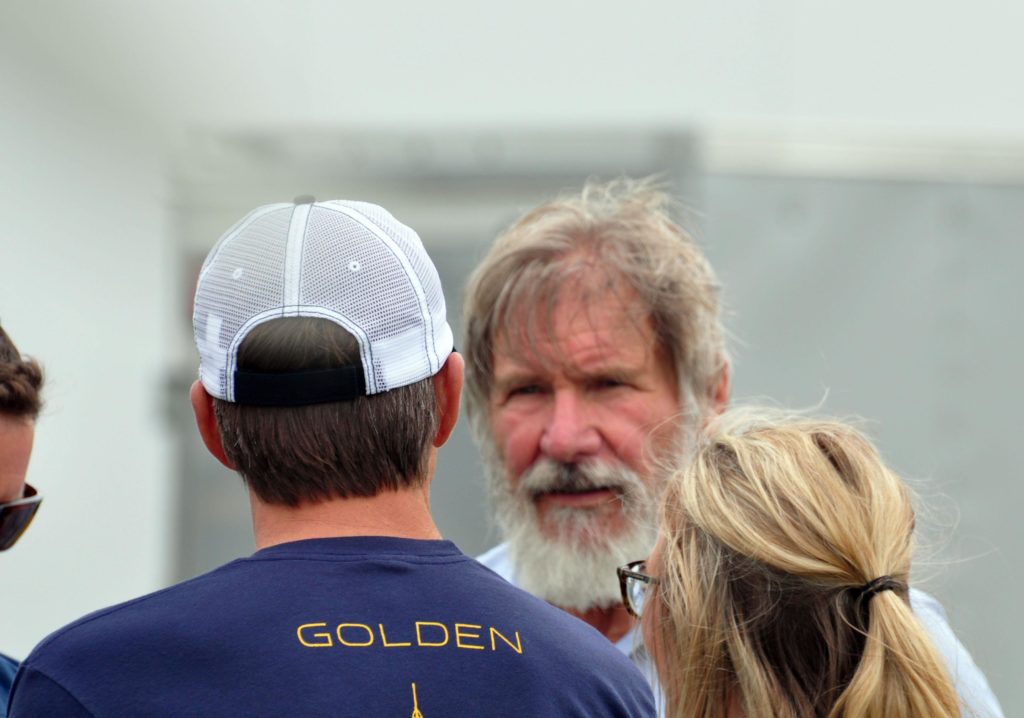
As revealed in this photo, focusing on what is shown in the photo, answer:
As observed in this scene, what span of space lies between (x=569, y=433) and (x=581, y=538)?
0.64 feet

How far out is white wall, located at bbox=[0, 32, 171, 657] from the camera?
3.85 meters

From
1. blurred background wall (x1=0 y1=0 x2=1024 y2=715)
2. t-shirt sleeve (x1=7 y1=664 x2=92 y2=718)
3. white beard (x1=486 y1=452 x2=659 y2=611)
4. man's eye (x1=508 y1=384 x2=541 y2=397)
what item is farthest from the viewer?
blurred background wall (x1=0 y1=0 x2=1024 y2=715)

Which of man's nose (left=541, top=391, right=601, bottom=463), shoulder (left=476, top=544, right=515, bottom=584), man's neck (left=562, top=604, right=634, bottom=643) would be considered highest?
man's nose (left=541, top=391, right=601, bottom=463)

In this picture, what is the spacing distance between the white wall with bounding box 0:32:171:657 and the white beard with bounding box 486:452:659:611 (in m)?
1.82

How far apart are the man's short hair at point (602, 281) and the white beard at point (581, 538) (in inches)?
8.6

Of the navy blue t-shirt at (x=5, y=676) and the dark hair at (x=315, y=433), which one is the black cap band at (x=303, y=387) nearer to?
the dark hair at (x=315, y=433)

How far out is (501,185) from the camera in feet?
Answer: 13.2

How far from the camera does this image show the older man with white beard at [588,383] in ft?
8.03

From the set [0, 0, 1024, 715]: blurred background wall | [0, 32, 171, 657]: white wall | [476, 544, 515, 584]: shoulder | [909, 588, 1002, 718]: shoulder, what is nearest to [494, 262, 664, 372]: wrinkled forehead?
[476, 544, 515, 584]: shoulder

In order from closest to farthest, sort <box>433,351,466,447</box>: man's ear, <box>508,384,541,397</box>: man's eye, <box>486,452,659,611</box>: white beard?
<box>433,351,466,447</box>: man's ear < <box>486,452,659,611</box>: white beard < <box>508,384,541,397</box>: man's eye

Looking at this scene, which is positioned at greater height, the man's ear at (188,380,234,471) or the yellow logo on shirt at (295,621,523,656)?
the man's ear at (188,380,234,471)

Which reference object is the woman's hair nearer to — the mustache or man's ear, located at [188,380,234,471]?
man's ear, located at [188,380,234,471]

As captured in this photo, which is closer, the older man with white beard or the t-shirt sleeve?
the t-shirt sleeve

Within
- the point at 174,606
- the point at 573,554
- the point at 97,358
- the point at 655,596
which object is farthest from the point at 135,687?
the point at 97,358
